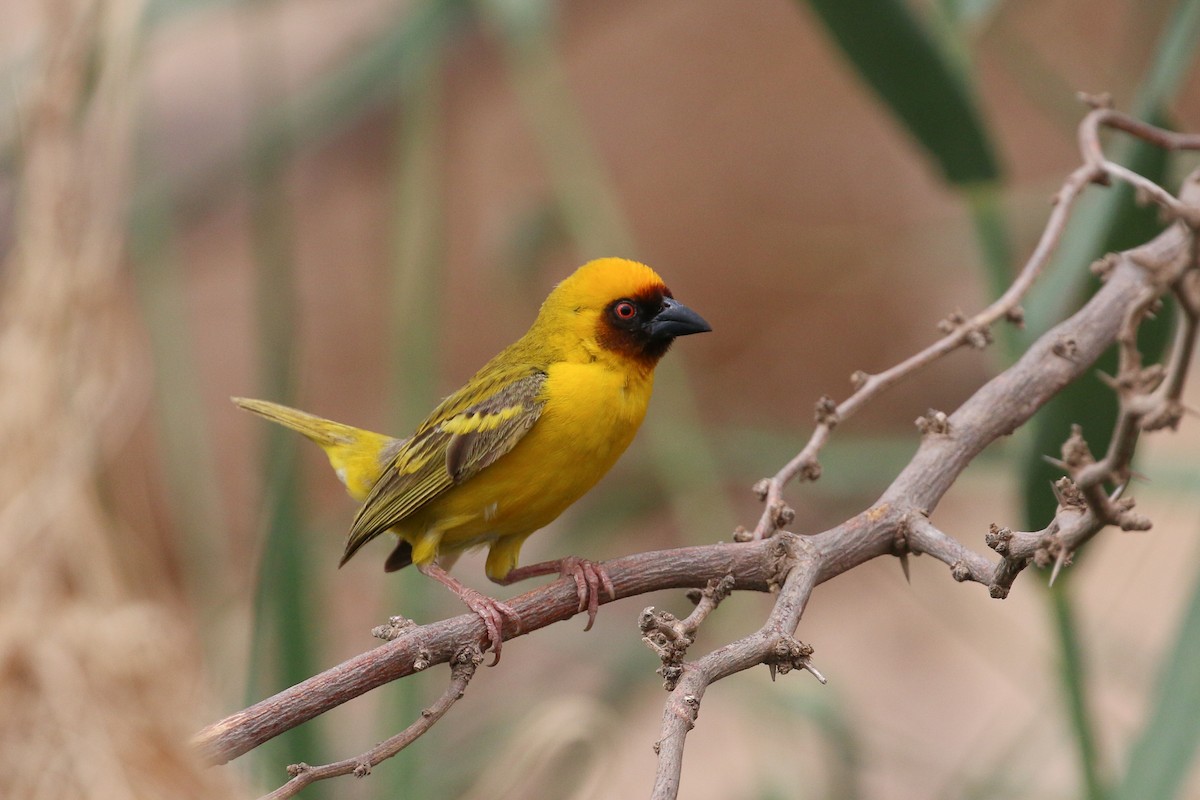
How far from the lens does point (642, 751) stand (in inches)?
268

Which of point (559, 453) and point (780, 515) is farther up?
point (559, 453)

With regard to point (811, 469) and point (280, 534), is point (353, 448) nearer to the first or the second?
point (280, 534)

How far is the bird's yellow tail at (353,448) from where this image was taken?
316 centimetres

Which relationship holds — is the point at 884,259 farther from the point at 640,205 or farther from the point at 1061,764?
the point at 1061,764

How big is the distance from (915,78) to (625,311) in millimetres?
797

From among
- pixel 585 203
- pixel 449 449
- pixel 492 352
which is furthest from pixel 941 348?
pixel 492 352

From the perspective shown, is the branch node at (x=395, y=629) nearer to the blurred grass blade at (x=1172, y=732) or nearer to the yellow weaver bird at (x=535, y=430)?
the yellow weaver bird at (x=535, y=430)

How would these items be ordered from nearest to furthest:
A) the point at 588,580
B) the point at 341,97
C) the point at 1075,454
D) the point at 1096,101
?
1. the point at 1075,454
2. the point at 1096,101
3. the point at 588,580
4. the point at 341,97

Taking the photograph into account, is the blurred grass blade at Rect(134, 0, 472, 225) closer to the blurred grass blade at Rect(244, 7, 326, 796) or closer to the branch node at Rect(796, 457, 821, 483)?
the blurred grass blade at Rect(244, 7, 326, 796)

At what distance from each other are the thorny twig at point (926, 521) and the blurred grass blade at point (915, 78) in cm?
21

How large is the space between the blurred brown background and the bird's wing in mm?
99

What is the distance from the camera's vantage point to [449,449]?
258cm

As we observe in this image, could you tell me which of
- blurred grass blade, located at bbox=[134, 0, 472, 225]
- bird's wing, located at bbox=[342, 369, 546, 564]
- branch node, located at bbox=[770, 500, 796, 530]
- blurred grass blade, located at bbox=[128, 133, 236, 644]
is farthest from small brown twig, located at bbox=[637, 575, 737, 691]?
blurred grass blade, located at bbox=[128, 133, 236, 644]

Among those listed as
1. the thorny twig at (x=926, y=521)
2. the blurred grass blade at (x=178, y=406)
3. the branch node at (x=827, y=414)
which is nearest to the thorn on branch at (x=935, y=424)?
the thorny twig at (x=926, y=521)
